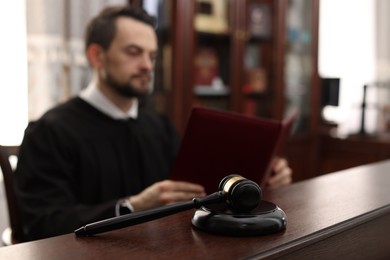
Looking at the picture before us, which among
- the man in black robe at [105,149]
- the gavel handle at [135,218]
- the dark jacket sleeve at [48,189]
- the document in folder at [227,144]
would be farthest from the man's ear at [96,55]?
the gavel handle at [135,218]

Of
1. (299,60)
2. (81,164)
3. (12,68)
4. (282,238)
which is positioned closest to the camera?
(282,238)

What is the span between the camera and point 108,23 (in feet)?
6.52

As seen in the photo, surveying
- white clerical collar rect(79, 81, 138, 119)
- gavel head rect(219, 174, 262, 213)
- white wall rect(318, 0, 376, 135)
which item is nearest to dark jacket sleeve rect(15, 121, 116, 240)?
white clerical collar rect(79, 81, 138, 119)

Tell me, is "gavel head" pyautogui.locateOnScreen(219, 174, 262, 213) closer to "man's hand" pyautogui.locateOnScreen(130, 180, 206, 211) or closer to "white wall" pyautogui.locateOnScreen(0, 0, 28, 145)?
"man's hand" pyautogui.locateOnScreen(130, 180, 206, 211)

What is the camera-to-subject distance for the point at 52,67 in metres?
2.30

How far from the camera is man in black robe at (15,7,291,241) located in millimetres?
1527

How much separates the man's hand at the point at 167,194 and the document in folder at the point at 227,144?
5 cm

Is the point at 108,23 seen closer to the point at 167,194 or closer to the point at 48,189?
the point at 48,189

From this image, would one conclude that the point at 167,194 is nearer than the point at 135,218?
No

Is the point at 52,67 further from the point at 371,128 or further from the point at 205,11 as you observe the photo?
the point at 371,128

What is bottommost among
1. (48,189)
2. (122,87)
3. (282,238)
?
(48,189)

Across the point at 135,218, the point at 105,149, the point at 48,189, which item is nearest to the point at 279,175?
the point at 105,149

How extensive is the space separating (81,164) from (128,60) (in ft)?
1.56

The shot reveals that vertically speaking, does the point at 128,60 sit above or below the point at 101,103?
above
